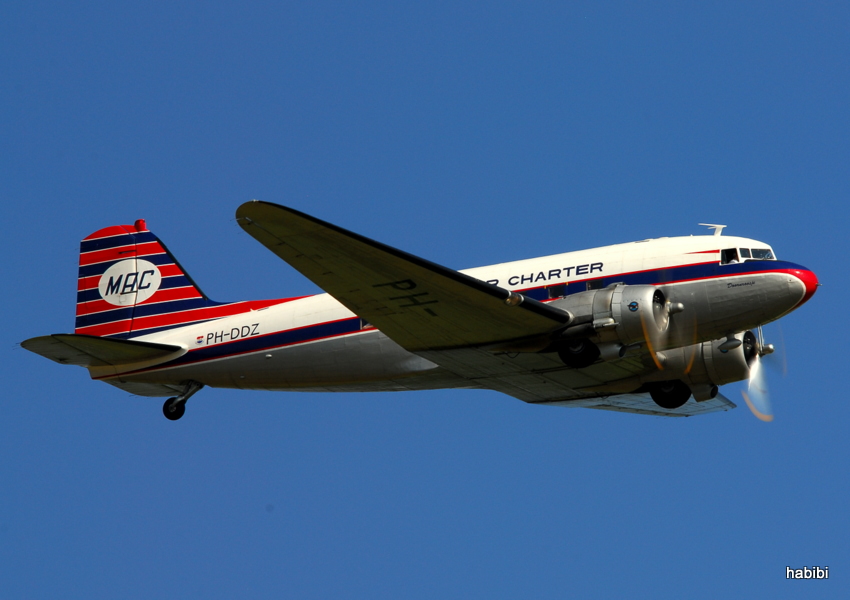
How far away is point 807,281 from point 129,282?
54.1 ft

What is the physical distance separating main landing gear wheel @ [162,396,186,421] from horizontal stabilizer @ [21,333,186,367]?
3.64 feet

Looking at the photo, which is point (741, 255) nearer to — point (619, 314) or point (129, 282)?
point (619, 314)

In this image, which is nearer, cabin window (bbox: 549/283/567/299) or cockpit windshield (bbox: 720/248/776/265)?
cockpit windshield (bbox: 720/248/776/265)

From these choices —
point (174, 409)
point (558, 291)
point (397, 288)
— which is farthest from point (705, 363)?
point (174, 409)

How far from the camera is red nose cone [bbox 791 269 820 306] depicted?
1922 cm

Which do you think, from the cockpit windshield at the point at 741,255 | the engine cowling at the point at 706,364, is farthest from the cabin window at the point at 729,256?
the engine cowling at the point at 706,364

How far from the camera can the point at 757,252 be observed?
65.1 feet

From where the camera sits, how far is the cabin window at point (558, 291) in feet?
66.1

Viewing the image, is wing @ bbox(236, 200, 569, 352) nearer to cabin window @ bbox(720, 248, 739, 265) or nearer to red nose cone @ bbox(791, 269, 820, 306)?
cabin window @ bbox(720, 248, 739, 265)

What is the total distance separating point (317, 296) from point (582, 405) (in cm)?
707

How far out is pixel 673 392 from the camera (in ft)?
72.1

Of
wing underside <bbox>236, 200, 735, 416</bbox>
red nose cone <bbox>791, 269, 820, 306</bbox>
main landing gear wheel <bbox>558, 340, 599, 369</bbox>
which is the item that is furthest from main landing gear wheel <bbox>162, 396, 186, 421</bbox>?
red nose cone <bbox>791, 269, 820, 306</bbox>

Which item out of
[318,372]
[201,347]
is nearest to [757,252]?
[318,372]

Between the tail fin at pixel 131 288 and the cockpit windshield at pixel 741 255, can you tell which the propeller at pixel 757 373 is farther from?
the tail fin at pixel 131 288
